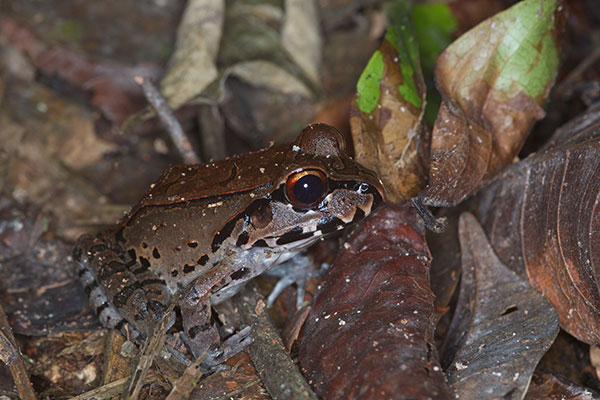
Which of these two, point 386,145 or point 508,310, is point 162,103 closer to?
point 386,145

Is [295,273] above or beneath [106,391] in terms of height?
above

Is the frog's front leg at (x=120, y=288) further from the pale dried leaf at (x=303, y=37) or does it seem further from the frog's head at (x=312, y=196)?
the pale dried leaf at (x=303, y=37)

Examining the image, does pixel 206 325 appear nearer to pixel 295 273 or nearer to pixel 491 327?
pixel 295 273

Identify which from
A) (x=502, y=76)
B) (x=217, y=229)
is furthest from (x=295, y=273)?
(x=502, y=76)

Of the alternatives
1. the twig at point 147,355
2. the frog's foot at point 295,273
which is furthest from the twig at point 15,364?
the frog's foot at point 295,273

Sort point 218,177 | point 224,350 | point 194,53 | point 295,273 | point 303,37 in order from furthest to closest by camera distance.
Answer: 1. point 303,37
2. point 194,53
3. point 295,273
4. point 218,177
5. point 224,350

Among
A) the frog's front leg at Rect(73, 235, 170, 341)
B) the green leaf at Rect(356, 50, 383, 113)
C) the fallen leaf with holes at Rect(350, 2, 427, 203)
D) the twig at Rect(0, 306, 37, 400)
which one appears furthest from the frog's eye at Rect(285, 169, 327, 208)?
the twig at Rect(0, 306, 37, 400)
